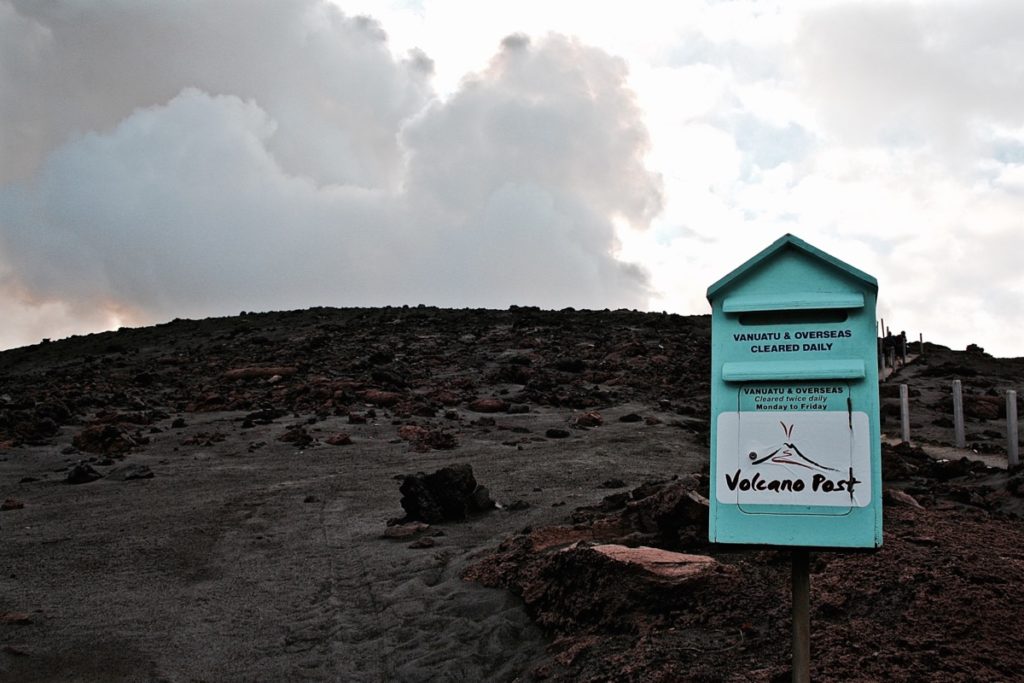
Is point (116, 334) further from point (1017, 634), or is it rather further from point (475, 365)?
point (1017, 634)

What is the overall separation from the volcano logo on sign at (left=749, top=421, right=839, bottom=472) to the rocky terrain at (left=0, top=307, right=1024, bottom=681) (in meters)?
0.58

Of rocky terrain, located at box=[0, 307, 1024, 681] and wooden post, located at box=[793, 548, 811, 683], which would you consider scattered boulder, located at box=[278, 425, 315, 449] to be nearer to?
rocky terrain, located at box=[0, 307, 1024, 681]

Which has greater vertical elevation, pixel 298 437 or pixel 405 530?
pixel 298 437

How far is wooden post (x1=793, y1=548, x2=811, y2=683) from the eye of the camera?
3.34m

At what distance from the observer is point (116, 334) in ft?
125

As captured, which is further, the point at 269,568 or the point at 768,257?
the point at 269,568

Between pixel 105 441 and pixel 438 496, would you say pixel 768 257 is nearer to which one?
pixel 438 496

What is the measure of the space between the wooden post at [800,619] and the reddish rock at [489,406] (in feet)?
53.9

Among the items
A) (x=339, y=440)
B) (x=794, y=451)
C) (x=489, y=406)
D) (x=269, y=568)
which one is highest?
(x=489, y=406)

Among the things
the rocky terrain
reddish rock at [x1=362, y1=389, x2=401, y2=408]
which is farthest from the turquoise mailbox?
reddish rock at [x1=362, y1=389, x2=401, y2=408]

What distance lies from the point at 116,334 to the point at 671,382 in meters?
25.5

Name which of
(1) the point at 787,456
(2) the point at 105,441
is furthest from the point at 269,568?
(2) the point at 105,441

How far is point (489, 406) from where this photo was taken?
1986 cm

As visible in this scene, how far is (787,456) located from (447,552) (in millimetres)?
5449
